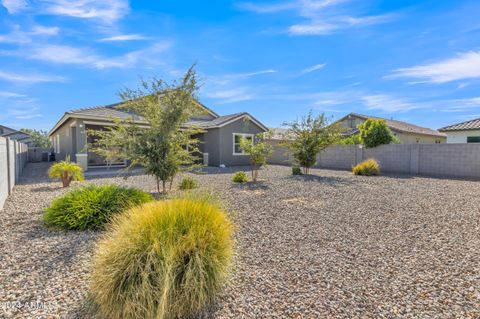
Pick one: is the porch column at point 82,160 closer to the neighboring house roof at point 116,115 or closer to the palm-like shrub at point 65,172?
the neighboring house roof at point 116,115

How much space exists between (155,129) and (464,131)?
2197cm

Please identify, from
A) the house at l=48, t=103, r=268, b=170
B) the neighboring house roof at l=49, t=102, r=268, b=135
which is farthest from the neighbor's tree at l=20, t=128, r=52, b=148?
the neighboring house roof at l=49, t=102, r=268, b=135

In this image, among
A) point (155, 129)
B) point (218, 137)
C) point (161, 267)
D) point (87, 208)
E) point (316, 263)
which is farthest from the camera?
point (218, 137)

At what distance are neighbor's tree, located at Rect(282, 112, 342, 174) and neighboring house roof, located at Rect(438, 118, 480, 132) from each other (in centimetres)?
1157

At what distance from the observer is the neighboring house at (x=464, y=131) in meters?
17.2

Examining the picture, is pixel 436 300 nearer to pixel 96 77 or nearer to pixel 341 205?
pixel 341 205

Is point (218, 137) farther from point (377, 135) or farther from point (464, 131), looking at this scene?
point (464, 131)

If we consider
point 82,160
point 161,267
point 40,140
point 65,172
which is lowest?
point 161,267

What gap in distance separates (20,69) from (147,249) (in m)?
12.6

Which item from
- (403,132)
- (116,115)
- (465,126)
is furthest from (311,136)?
(403,132)

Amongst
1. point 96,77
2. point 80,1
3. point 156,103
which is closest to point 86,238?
point 156,103

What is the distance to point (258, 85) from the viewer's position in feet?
50.3

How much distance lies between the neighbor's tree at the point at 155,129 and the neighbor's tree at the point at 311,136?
800 cm

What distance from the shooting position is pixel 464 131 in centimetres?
1778
